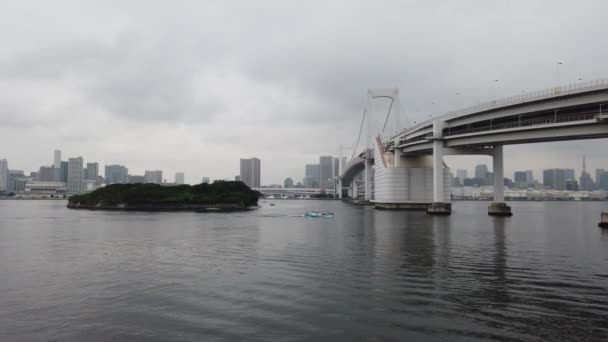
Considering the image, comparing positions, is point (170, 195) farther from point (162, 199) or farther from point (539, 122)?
point (539, 122)

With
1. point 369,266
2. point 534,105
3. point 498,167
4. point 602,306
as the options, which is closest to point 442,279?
point 369,266

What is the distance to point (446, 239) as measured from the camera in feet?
135

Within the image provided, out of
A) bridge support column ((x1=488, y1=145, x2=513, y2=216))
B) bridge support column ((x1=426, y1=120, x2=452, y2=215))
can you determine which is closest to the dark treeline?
bridge support column ((x1=426, y1=120, x2=452, y2=215))

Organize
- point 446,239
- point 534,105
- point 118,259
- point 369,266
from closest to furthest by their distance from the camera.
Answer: point 369,266, point 118,259, point 446,239, point 534,105

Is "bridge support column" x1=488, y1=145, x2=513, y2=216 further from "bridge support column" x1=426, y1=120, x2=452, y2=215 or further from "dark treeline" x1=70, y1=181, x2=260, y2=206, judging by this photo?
"dark treeline" x1=70, y1=181, x2=260, y2=206

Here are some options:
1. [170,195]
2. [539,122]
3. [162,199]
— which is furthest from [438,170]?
[170,195]

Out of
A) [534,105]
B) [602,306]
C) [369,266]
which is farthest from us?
[534,105]

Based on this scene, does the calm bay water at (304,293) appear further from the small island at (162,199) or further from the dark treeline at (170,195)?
the dark treeline at (170,195)

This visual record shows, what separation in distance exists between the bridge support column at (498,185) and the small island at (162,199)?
69.2 meters

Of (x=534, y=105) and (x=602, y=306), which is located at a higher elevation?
(x=534, y=105)

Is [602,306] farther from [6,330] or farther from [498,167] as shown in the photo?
[498,167]

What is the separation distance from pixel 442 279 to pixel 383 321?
27.2 feet

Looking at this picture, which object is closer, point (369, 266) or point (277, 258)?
point (369, 266)

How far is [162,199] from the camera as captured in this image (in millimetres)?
121312
